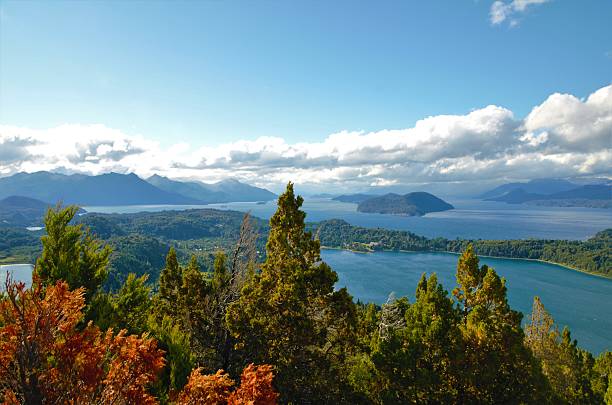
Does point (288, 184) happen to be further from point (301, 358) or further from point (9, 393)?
point (9, 393)

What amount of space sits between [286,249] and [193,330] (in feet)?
18.0

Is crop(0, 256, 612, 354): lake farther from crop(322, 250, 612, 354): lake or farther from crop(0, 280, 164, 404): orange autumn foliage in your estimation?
crop(0, 280, 164, 404): orange autumn foliage

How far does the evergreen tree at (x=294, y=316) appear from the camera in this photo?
35.6 feet

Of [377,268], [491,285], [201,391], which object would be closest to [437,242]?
[377,268]

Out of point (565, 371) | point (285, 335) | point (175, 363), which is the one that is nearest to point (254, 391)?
point (175, 363)

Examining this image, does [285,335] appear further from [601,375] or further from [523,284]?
[523,284]

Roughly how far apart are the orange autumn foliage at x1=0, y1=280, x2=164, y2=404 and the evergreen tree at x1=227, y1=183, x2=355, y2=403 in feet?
17.7

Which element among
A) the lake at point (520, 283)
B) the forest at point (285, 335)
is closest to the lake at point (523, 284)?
the lake at point (520, 283)

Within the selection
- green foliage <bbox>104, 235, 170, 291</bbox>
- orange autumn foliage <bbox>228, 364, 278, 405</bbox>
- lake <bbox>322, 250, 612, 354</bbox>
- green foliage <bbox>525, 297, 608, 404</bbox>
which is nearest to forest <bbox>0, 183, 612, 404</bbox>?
orange autumn foliage <bbox>228, 364, 278, 405</bbox>

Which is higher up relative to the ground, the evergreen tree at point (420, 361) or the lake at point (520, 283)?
the evergreen tree at point (420, 361)

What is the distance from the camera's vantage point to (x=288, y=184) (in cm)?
1114

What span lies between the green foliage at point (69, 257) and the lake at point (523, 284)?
249 feet

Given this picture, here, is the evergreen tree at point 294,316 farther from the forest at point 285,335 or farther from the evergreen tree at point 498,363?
the evergreen tree at point 498,363

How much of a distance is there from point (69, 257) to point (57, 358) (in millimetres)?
7103
